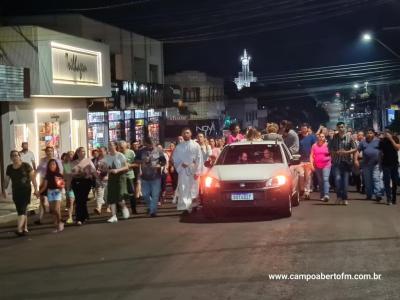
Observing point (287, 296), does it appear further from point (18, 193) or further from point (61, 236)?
point (18, 193)

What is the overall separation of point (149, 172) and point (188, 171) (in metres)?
0.86

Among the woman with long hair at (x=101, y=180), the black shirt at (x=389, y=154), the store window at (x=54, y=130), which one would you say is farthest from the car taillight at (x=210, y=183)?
the store window at (x=54, y=130)

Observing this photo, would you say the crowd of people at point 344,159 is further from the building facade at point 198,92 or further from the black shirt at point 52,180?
the building facade at point 198,92

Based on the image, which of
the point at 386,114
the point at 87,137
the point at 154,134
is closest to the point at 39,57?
the point at 87,137

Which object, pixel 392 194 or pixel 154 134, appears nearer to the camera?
pixel 392 194

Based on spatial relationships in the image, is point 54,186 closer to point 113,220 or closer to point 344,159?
point 113,220

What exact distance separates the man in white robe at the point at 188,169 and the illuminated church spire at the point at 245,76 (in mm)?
63281

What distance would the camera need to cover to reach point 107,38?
3097 centimetres

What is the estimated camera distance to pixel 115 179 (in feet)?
43.7

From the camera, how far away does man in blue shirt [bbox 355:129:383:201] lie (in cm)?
1523

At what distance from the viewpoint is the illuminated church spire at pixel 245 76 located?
7888 cm

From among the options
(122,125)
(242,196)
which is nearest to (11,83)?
(242,196)

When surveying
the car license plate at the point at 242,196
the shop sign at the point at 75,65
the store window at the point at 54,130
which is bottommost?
the car license plate at the point at 242,196

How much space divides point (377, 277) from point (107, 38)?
83.5 ft
